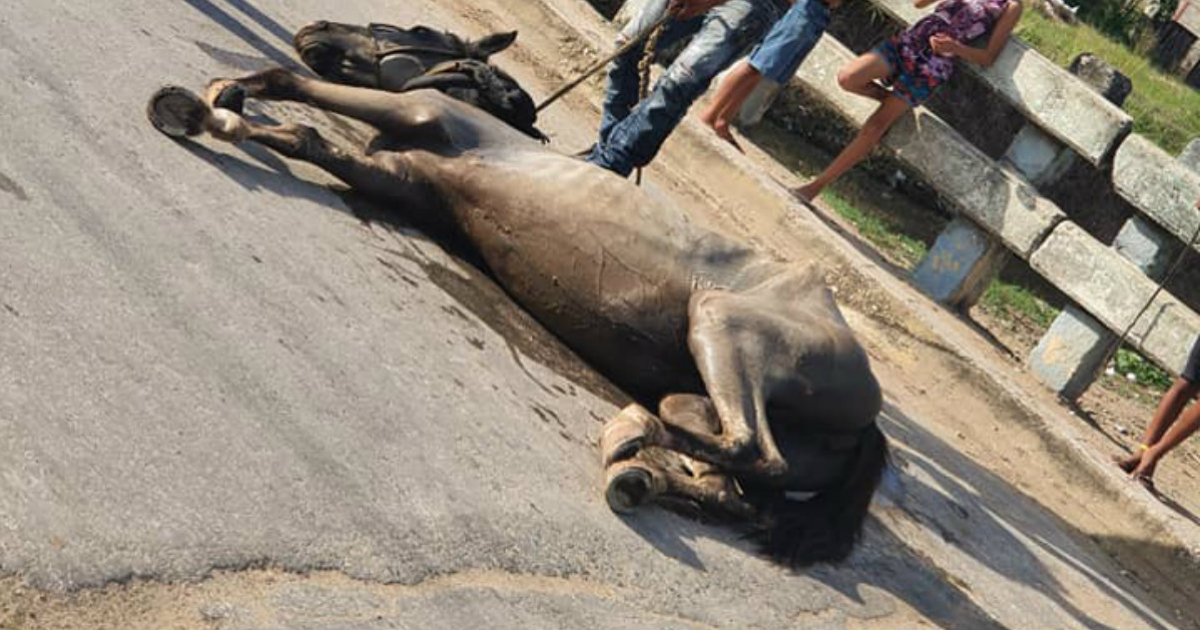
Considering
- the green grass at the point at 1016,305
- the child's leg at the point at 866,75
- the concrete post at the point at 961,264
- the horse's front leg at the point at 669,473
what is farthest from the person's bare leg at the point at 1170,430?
the horse's front leg at the point at 669,473

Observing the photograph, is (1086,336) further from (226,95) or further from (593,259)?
(226,95)

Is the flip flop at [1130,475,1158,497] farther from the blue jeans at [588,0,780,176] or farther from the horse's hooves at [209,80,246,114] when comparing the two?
the horse's hooves at [209,80,246,114]

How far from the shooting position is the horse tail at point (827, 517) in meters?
4.56

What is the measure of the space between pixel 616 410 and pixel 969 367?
3637mm

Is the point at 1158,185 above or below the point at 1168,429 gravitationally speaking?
above

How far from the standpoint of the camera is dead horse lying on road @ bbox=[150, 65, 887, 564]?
4547mm

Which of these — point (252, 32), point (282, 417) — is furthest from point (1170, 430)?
point (282, 417)

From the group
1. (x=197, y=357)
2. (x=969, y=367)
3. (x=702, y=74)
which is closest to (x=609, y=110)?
(x=702, y=74)

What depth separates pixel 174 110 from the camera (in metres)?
4.74

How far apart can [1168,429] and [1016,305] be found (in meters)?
2.51

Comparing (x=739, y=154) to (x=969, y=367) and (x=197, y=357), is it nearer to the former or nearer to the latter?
(x=969, y=367)

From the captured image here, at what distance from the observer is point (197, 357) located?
11.5 feet

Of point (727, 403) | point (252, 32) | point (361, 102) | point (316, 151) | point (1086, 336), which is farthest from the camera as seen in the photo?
point (1086, 336)

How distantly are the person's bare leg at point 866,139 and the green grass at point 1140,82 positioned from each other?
3518 millimetres
